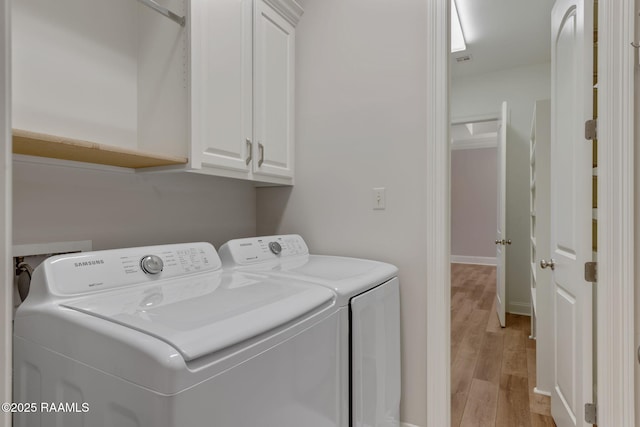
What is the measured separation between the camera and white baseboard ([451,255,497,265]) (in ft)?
22.6

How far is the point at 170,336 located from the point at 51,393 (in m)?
0.40

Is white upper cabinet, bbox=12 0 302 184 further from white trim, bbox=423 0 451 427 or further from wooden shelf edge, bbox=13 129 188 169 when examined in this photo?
white trim, bbox=423 0 451 427

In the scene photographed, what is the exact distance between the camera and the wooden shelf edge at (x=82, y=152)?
3.11ft

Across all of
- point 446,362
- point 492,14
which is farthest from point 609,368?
point 492,14

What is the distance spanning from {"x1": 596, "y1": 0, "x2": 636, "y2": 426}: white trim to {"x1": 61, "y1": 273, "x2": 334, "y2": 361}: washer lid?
3.63 ft

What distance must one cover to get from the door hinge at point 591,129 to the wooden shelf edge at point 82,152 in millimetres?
1601

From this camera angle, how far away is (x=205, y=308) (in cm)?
85

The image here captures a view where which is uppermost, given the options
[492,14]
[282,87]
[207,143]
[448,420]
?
[492,14]

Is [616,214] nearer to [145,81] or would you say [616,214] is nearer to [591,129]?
[591,129]

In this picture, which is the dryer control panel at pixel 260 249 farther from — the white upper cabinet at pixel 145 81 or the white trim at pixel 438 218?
the white trim at pixel 438 218

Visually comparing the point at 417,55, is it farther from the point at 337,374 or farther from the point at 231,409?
the point at 231,409

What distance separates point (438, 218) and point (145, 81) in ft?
4.67

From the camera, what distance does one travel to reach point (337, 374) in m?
1.07

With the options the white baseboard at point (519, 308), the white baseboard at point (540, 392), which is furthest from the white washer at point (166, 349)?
the white baseboard at point (519, 308)
